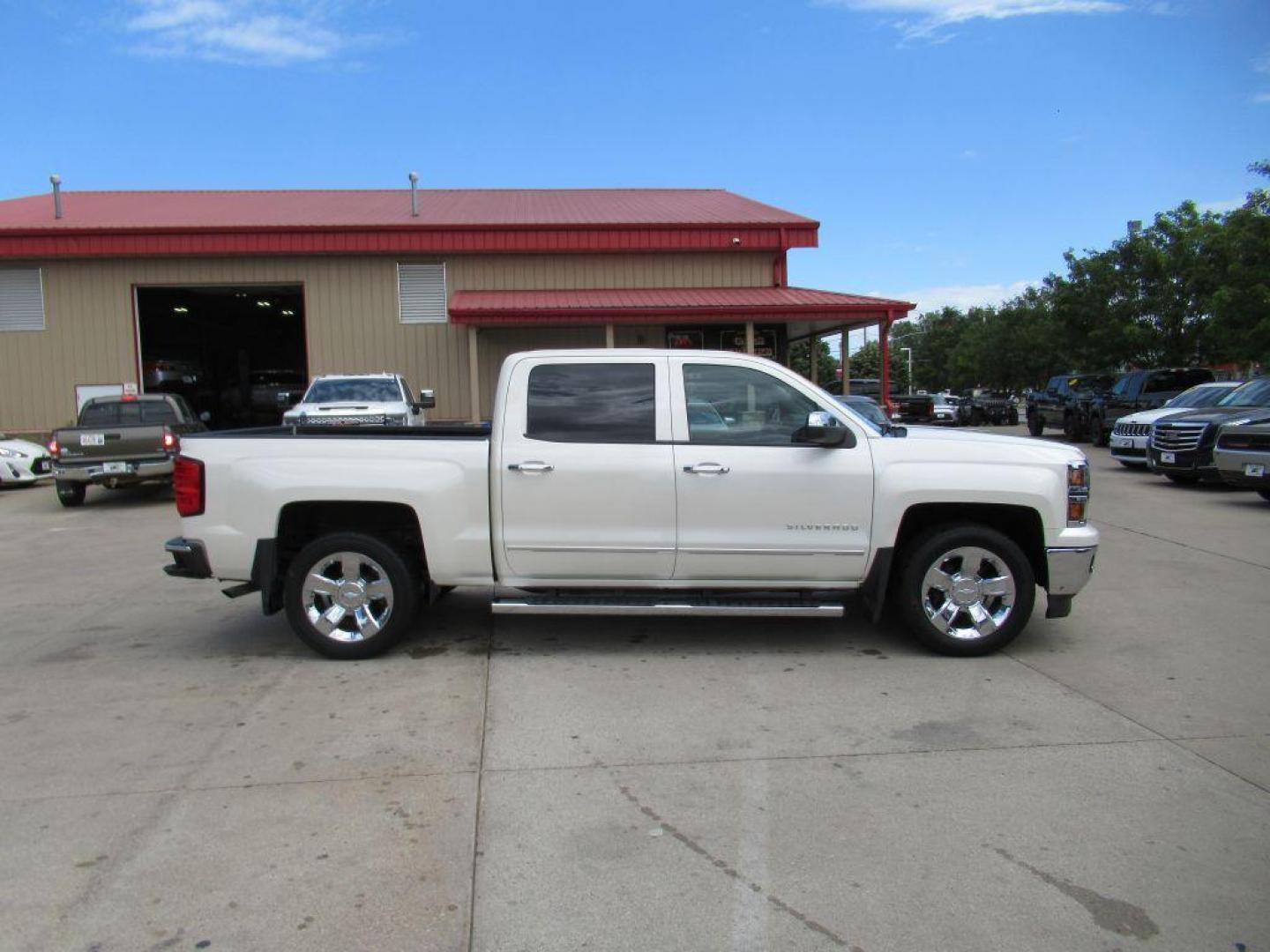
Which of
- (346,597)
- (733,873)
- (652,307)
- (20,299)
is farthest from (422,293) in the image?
(733,873)

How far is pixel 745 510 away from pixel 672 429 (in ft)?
2.16

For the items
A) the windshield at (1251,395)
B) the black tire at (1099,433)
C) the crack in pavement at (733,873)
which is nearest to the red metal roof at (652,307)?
the windshield at (1251,395)

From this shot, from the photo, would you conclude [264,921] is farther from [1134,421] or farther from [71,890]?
[1134,421]

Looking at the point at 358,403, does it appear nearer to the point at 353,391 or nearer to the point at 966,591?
the point at 353,391

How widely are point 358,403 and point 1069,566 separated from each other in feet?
41.1

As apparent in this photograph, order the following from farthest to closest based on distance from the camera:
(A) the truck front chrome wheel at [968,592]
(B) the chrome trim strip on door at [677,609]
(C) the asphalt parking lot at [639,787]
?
(A) the truck front chrome wheel at [968,592] → (B) the chrome trim strip on door at [677,609] → (C) the asphalt parking lot at [639,787]

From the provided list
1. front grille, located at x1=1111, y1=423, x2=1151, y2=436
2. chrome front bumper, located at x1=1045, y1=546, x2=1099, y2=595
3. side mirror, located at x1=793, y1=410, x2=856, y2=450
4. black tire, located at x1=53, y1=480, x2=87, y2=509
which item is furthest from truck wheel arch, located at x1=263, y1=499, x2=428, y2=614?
front grille, located at x1=1111, y1=423, x2=1151, y2=436

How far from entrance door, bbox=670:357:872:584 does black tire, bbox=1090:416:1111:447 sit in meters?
21.7

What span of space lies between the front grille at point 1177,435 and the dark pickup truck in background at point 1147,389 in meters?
7.24

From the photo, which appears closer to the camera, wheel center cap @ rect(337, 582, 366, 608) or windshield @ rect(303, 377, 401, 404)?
wheel center cap @ rect(337, 582, 366, 608)

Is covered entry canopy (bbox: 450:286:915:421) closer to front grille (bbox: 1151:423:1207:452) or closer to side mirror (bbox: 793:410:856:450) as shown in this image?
front grille (bbox: 1151:423:1207:452)

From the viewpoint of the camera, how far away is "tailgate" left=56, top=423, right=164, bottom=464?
14.3m

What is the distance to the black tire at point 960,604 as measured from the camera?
19.5 ft

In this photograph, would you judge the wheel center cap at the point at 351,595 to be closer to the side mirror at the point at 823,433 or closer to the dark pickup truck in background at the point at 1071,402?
the side mirror at the point at 823,433
